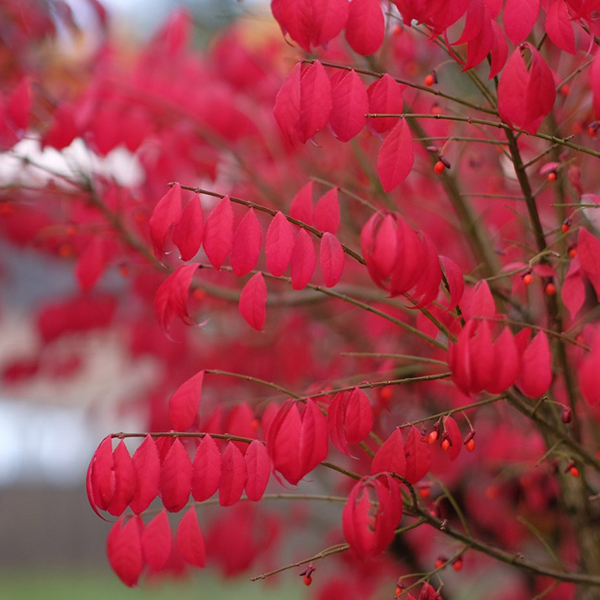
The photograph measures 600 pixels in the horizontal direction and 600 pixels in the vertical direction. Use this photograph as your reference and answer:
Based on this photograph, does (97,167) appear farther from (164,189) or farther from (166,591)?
(166,591)

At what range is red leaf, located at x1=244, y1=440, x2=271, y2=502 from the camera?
1464 millimetres

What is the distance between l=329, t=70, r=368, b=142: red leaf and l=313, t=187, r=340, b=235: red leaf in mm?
214

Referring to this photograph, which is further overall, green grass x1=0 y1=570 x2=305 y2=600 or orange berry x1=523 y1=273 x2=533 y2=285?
green grass x1=0 y1=570 x2=305 y2=600

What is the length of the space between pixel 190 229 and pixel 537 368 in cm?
68

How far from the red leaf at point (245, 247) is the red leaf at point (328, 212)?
217 millimetres

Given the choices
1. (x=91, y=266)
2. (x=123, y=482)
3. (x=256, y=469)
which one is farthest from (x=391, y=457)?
(x=91, y=266)

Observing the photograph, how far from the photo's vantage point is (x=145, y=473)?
1.43 m

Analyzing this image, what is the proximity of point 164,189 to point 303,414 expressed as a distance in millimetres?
2000

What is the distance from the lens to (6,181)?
114 inches

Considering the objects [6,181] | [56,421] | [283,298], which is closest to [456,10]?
[283,298]

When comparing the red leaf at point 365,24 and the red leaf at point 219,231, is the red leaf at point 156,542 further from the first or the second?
the red leaf at point 365,24

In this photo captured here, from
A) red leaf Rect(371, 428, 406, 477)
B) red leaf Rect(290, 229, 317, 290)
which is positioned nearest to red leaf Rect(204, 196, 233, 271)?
red leaf Rect(290, 229, 317, 290)

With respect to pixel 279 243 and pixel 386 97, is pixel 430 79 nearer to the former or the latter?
pixel 386 97

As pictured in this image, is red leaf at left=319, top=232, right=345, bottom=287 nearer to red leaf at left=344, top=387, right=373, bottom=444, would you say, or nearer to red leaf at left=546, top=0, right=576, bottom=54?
red leaf at left=344, top=387, right=373, bottom=444
